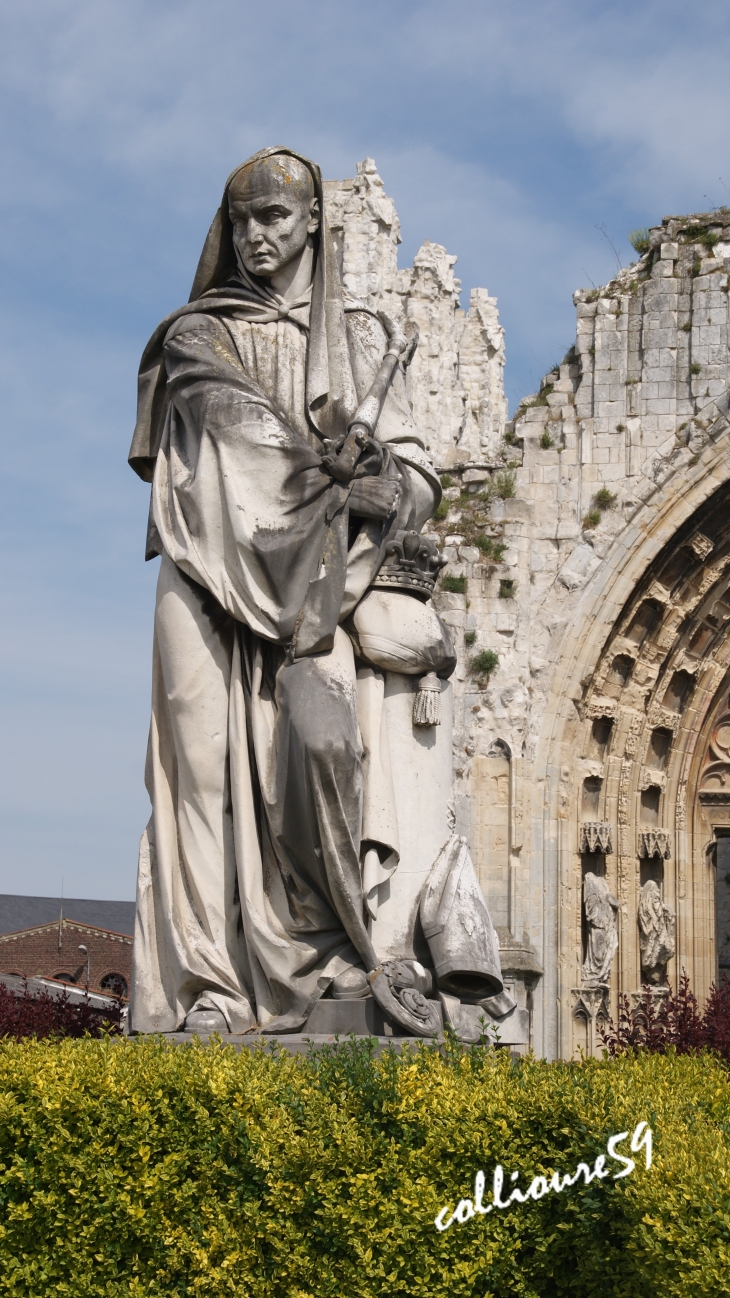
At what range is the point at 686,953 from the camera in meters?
18.4

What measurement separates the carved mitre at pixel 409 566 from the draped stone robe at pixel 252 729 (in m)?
0.05

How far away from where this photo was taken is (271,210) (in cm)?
541

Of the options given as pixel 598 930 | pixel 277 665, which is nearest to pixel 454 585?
pixel 598 930

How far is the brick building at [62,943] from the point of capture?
135ft

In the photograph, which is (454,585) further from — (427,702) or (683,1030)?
(427,702)

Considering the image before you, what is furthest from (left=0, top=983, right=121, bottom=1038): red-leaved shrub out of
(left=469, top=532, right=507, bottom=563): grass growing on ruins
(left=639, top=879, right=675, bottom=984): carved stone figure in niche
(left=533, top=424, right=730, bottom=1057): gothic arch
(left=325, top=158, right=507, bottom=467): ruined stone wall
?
(left=325, top=158, right=507, bottom=467): ruined stone wall

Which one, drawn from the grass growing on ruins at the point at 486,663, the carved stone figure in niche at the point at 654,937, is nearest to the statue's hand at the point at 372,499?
the grass growing on ruins at the point at 486,663

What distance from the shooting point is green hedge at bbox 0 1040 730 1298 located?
11.8 ft

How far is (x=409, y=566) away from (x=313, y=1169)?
6.83 ft

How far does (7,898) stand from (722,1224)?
144ft

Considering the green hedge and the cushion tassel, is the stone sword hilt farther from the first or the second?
the green hedge

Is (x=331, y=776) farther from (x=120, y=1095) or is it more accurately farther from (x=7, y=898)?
(x=7, y=898)

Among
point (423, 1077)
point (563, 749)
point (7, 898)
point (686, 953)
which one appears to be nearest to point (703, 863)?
point (686, 953)

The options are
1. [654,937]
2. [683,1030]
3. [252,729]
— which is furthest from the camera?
[654,937]
